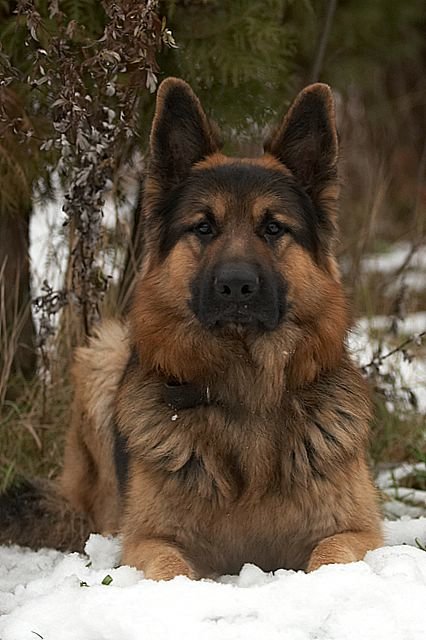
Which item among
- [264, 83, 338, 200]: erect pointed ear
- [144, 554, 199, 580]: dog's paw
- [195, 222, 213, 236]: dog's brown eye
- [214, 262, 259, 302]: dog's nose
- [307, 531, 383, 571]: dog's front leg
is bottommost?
[144, 554, 199, 580]: dog's paw

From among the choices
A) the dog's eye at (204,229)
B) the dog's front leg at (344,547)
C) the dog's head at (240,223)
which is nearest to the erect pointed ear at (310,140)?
the dog's head at (240,223)

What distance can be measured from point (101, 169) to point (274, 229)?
48.9 inches

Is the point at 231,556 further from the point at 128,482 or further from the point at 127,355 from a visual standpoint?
the point at 127,355

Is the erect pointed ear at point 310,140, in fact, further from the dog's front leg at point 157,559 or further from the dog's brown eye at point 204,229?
the dog's front leg at point 157,559

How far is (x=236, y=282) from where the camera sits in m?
3.55

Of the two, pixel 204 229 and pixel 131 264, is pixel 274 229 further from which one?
pixel 131 264

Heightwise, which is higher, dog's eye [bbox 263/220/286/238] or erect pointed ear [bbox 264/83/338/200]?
erect pointed ear [bbox 264/83/338/200]

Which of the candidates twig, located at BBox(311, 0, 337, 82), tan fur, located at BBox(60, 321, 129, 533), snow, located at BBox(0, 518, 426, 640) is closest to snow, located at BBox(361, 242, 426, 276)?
twig, located at BBox(311, 0, 337, 82)

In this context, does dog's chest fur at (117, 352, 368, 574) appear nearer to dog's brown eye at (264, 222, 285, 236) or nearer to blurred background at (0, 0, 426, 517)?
dog's brown eye at (264, 222, 285, 236)

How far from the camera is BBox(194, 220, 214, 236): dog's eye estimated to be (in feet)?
12.8

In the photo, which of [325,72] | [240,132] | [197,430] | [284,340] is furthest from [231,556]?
[325,72]

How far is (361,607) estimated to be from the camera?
2992 mm

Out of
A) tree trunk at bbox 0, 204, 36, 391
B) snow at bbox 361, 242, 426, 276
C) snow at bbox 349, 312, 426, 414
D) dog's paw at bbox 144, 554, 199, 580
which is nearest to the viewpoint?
dog's paw at bbox 144, 554, 199, 580

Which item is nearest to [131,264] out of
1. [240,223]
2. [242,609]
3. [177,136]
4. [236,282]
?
[177,136]
